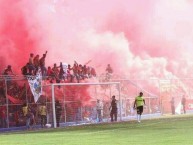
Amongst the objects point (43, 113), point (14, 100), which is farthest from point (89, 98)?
point (14, 100)

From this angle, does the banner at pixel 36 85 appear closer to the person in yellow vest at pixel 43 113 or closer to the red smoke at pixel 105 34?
the person in yellow vest at pixel 43 113

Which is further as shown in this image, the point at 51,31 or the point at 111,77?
the point at 51,31

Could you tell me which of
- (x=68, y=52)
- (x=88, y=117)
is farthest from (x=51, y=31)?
(x=88, y=117)

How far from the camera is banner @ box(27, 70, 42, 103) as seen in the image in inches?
1334

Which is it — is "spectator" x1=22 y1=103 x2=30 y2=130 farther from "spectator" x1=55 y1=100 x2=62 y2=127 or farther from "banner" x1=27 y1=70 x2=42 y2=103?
"spectator" x1=55 y1=100 x2=62 y2=127

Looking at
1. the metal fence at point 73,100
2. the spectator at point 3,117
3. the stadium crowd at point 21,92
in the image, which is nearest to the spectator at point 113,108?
the metal fence at point 73,100

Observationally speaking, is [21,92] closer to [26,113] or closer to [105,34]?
[26,113]

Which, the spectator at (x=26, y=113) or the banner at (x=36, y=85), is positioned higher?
the banner at (x=36, y=85)

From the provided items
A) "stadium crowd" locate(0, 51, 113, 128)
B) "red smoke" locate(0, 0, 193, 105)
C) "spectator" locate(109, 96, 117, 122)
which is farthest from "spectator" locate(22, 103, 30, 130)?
"red smoke" locate(0, 0, 193, 105)

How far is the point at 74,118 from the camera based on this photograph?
37.0 meters

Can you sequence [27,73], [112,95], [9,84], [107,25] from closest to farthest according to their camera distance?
[9,84], [27,73], [112,95], [107,25]

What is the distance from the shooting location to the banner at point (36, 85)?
1334 inches

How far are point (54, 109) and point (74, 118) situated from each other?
2.47m

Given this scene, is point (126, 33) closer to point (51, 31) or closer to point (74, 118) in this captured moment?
point (51, 31)
